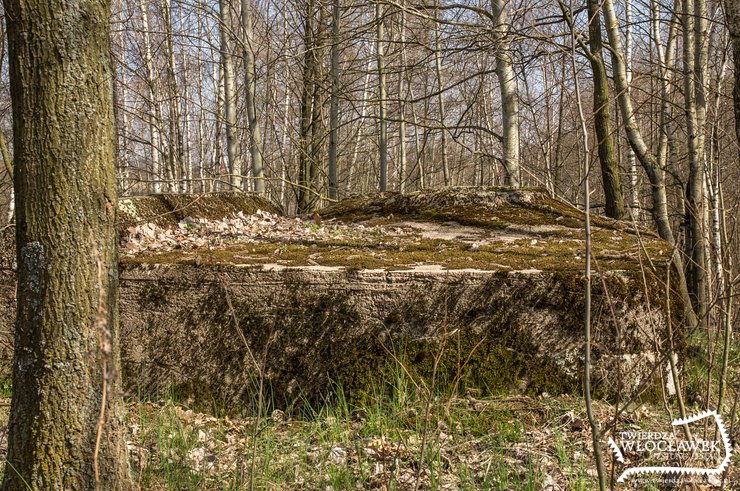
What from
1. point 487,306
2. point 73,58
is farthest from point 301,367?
point 73,58

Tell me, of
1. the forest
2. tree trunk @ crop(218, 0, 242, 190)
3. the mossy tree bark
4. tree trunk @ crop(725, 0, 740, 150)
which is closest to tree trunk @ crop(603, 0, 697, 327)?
the forest

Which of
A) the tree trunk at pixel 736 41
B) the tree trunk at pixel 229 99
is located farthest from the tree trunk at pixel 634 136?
the tree trunk at pixel 229 99

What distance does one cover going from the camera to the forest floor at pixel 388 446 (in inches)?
91.4

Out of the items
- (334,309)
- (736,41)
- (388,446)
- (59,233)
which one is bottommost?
(388,446)

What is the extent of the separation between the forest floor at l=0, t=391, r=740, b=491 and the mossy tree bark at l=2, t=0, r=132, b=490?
17.4 inches

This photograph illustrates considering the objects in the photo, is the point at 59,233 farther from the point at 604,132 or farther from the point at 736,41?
the point at 604,132

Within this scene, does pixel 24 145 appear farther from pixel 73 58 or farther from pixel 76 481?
pixel 76 481

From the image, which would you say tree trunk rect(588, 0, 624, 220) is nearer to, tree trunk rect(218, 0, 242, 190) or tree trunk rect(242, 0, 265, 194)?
tree trunk rect(242, 0, 265, 194)

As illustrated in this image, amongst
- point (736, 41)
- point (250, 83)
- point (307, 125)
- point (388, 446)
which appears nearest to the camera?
point (388, 446)

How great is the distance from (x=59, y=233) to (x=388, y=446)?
1696 mm

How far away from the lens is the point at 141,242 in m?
4.09

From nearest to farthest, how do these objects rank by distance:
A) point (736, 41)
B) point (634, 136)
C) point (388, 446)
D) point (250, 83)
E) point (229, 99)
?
point (388, 446) < point (736, 41) < point (634, 136) < point (250, 83) < point (229, 99)

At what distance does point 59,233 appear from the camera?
6.48 ft

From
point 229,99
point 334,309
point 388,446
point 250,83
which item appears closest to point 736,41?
point 334,309
